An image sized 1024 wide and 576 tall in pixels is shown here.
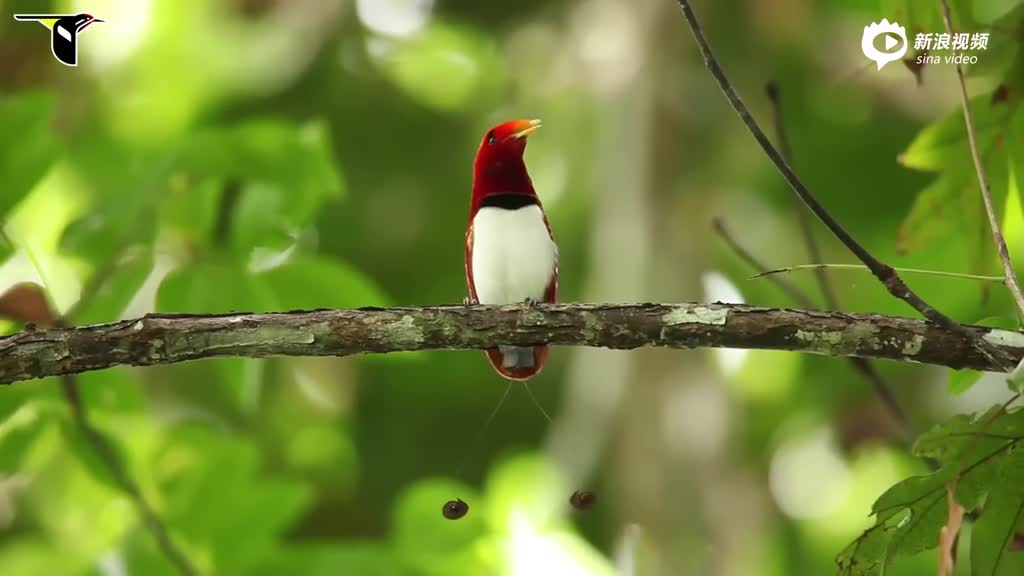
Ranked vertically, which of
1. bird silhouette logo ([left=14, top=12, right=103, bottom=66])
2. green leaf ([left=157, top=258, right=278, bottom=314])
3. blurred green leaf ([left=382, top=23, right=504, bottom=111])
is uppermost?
blurred green leaf ([left=382, top=23, right=504, bottom=111])

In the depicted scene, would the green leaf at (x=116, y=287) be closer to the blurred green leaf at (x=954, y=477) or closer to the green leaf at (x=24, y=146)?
the green leaf at (x=24, y=146)

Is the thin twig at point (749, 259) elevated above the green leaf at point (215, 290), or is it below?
below

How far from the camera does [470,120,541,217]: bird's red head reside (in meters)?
3.17

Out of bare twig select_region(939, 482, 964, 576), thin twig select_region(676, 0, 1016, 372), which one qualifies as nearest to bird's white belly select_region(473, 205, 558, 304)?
thin twig select_region(676, 0, 1016, 372)

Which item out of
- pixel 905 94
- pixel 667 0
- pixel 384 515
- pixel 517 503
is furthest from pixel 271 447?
pixel 905 94

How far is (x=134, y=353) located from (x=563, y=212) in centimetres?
470

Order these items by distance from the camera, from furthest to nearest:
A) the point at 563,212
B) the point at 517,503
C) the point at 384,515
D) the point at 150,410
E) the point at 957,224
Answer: the point at 563,212
the point at 384,515
the point at 150,410
the point at 517,503
the point at 957,224

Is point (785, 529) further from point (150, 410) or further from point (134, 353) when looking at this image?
point (134, 353)

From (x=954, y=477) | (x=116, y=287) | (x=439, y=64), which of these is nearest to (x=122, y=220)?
(x=116, y=287)

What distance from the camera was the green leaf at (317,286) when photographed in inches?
131

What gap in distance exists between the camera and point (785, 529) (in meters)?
→ 6.18

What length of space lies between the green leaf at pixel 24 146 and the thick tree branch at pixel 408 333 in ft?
3.01

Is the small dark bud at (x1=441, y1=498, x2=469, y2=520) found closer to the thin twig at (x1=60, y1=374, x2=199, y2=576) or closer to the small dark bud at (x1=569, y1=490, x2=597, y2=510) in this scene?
the small dark bud at (x1=569, y1=490, x2=597, y2=510)

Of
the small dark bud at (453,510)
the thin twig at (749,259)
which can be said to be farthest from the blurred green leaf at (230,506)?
the thin twig at (749,259)
